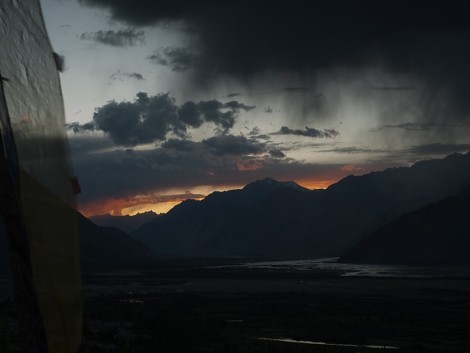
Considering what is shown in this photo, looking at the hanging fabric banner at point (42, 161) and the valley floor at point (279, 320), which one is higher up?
the hanging fabric banner at point (42, 161)

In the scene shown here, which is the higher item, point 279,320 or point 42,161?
point 42,161

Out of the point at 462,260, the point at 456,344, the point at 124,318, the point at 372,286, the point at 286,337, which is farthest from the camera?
the point at 462,260

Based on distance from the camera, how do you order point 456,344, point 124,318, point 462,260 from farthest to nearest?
point 462,260 < point 124,318 < point 456,344

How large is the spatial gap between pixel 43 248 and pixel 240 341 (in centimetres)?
4293

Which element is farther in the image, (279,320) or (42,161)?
(279,320)

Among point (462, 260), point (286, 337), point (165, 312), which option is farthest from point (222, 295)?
point (462, 260)

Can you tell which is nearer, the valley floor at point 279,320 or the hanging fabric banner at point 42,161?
the hanging fabric banner at point 42,161

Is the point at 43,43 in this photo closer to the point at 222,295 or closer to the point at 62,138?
the point at 62,138

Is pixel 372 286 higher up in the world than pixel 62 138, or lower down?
lower down

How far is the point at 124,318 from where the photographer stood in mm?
57125

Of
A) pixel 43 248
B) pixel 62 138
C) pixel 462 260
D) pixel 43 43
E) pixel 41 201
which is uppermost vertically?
pixel 43 43

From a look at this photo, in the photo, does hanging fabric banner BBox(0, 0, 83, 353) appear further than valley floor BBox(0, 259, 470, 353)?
No

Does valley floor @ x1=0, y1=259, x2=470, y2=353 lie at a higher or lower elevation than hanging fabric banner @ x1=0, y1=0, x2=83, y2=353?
lower

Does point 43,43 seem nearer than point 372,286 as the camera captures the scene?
Yes
